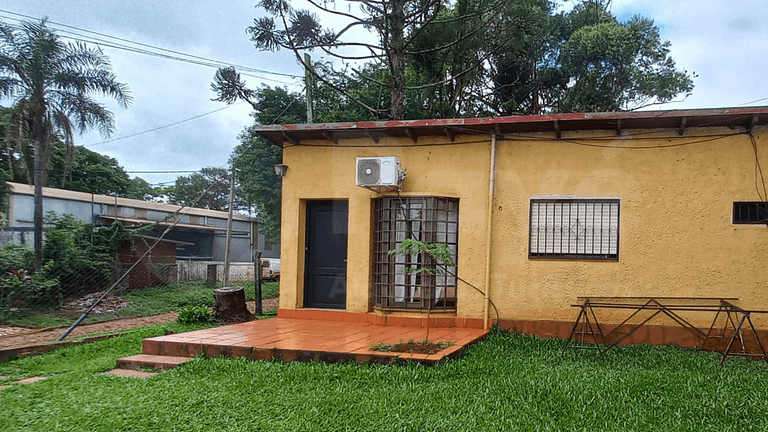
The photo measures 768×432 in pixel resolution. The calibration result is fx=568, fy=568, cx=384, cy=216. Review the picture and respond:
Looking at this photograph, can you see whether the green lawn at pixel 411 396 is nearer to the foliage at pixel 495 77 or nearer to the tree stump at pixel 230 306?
the tree stump at pixel 230 306

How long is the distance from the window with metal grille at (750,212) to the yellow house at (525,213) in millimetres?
13

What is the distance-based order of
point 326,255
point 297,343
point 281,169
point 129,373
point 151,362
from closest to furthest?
point 129,373
point 151,362
point 297,343
point 281,169
point 326,255

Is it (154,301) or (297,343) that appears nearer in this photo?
(297,343)

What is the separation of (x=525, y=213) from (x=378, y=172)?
6.66 ft

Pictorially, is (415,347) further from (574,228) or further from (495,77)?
(495,77)

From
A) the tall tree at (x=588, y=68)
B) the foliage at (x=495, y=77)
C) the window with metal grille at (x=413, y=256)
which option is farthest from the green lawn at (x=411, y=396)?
the tall tree at (x=588, y=68)

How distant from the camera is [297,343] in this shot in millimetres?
6277

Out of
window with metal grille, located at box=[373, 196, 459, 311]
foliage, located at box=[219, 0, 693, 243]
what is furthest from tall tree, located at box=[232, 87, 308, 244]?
window with metal grille, located at box=[373, 196, 459, 311]

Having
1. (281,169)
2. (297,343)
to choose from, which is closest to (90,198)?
(281,169)

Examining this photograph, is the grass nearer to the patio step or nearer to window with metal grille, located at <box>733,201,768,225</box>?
the patio step

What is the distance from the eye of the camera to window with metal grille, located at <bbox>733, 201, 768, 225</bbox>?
6937mm

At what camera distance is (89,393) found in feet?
16.1

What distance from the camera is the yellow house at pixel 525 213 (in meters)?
6.98

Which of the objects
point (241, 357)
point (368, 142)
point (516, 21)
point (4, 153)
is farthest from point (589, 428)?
point (4, 153)
